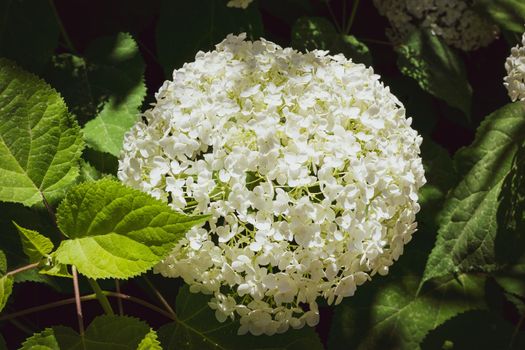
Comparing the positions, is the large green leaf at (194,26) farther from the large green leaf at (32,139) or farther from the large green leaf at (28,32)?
the large green leaf at (32,139)

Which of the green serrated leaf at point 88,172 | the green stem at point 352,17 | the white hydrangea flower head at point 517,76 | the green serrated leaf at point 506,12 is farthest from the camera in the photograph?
the green stem at point 352,17

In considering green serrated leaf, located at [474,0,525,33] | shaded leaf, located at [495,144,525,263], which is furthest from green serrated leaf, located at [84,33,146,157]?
green serrated leaf, located at [474,0,525,33]

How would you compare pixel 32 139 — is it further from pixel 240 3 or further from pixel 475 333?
pixel 475 333

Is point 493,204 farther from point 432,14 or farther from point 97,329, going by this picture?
point 97,329

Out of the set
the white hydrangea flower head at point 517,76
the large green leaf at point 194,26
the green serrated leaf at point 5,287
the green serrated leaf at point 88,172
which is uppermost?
the white hydrangea flower head at point 517,76

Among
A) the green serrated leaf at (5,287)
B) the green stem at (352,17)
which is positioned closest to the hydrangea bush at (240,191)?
the green serrated leaf at (5,287)

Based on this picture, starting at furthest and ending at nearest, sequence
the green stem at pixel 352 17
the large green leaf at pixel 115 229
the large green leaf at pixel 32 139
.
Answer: the green stem at pixel 352 17
the large green leaf at pixel 32 139
the large green leaf at pixel 115 229

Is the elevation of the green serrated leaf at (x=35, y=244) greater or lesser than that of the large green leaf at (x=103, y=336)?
greater
